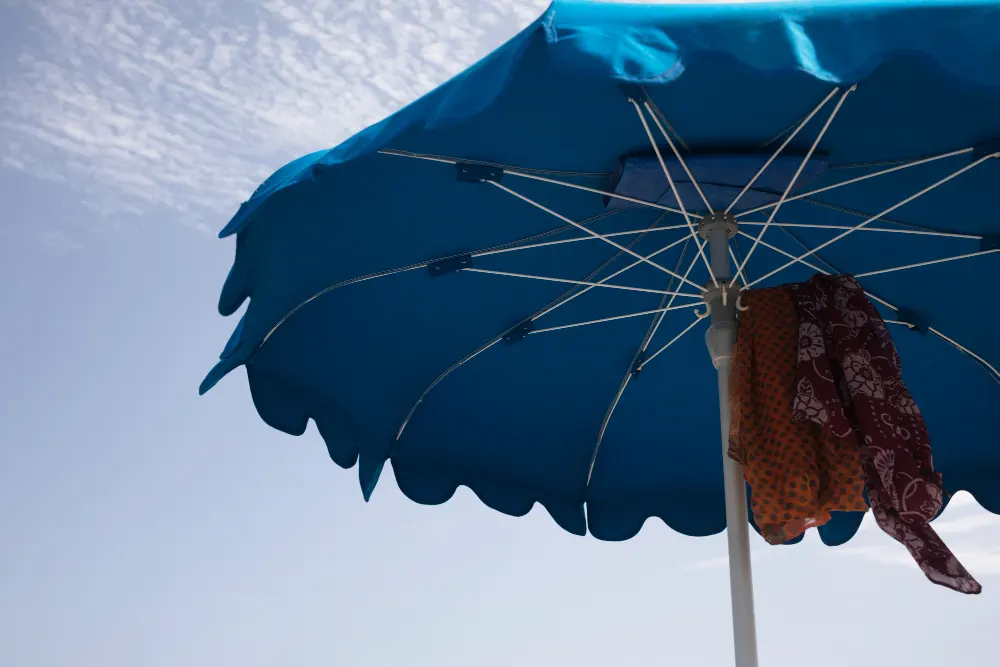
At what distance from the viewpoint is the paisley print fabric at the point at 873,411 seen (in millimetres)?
2994

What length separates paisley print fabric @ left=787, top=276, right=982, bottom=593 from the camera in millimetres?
2994

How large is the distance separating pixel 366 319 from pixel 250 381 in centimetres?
54

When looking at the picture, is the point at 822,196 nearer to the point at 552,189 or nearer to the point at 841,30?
the point at 552,189

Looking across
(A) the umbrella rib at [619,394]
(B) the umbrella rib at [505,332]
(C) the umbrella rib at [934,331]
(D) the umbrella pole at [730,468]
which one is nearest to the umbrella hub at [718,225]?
(D) the umbrella pole at [730,468]

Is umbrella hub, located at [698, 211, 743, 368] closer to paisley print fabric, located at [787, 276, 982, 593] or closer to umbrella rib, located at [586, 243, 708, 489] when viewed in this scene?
paisley print fabric, located at [787, 276, 982, 593]

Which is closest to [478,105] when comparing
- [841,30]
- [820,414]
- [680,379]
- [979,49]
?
[841,30]

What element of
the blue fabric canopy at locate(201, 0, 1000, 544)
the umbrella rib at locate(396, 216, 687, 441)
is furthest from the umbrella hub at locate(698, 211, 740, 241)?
the umbrella rib at locate(396, 216, 687, 441)

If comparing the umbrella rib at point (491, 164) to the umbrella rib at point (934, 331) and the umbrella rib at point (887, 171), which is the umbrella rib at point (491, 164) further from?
the umbrella rib at point (934, 331)

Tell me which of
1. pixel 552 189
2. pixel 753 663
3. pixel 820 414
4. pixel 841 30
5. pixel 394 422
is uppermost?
pixel 552 189

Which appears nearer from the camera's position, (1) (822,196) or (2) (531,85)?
(2) (531,85)

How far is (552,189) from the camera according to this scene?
12.3 feet

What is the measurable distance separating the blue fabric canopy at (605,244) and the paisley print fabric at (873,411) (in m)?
0.52

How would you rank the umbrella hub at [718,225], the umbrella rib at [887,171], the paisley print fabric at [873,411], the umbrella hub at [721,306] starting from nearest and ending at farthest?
1. the paisley print fabric at [873,411]
2. the umbrella rib at [887,171]
3. the umbrella hub at [721,306]
4. the umbrella hub at [718,225]

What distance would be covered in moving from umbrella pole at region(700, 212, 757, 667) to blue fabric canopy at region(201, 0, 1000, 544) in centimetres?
18
